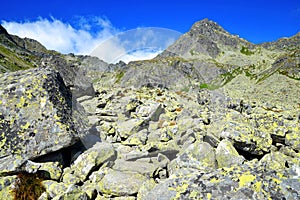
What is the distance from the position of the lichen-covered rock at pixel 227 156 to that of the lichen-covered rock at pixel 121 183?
2565mm

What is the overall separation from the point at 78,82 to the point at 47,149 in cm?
1110

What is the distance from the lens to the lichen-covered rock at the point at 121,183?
19.6 ft

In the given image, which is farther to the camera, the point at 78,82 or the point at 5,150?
the point at 78,82

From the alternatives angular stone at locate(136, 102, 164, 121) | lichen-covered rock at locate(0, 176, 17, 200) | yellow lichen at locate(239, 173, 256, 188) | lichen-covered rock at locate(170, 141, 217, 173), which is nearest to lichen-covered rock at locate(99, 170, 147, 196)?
lichen-covered rock at locate(170, 141, 217, 173)

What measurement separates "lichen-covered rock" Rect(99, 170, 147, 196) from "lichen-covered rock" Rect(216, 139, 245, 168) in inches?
101

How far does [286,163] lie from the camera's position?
702 centimetres

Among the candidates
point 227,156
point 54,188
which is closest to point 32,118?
point 54,188

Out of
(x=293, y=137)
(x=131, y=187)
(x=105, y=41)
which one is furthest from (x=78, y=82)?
(x=293, y=137)

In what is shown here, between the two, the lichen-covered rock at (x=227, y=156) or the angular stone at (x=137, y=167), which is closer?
the lichen-covered rock at (x=227, y=156)

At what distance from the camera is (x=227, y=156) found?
700 cm

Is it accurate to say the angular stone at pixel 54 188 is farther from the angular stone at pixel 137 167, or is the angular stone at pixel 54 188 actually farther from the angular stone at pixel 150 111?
the angular stone at pixel 150 111

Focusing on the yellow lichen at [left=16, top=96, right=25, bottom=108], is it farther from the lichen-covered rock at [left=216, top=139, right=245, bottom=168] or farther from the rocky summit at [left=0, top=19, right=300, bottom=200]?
the lichen-covered rock at [left=216, top=139, right=245, bottom=168]

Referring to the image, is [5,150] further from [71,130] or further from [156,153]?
[156,153]

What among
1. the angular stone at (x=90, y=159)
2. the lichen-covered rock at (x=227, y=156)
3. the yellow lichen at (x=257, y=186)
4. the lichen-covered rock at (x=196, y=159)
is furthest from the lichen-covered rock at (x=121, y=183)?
the yellow lichen at (x=257, y=186)
